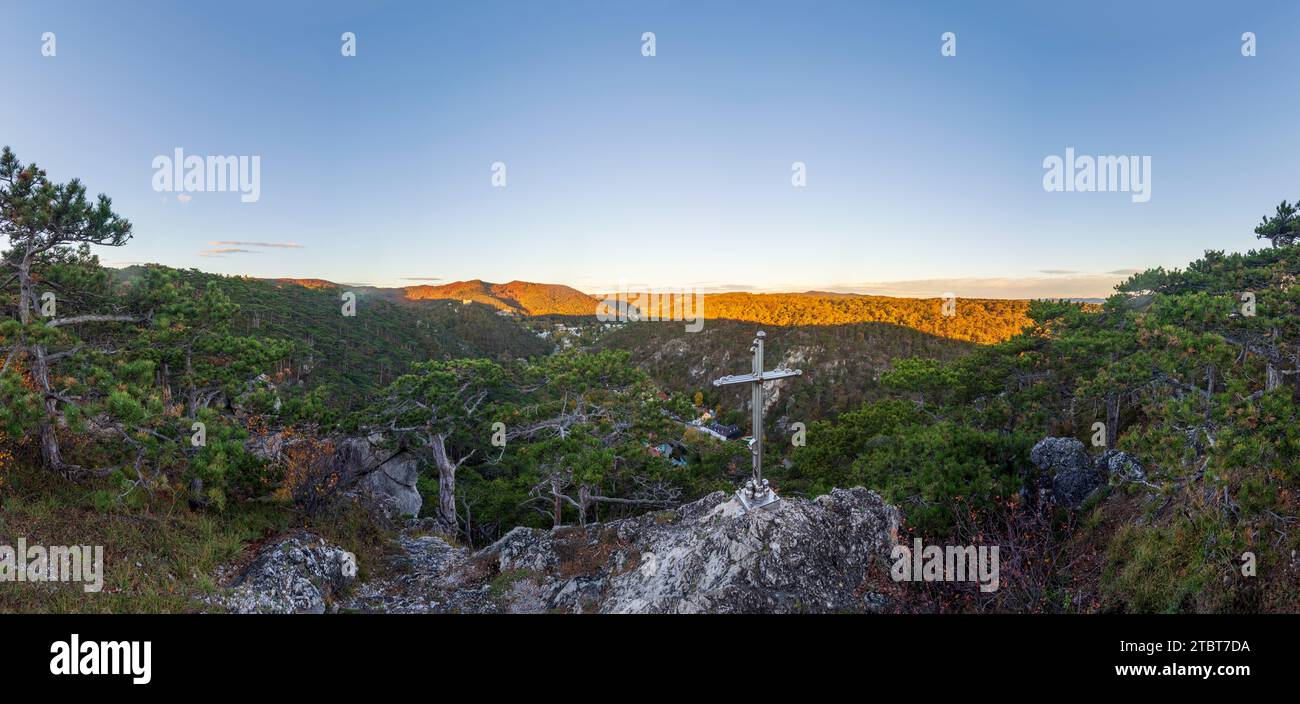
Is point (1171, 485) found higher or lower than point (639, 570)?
higher

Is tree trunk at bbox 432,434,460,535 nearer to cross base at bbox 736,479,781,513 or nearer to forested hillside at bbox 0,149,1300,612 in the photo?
forested hillside at bbox 0,149,1300,612

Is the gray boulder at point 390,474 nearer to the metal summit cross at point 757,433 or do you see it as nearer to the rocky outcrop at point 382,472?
the rocky outcrop at point 382,472

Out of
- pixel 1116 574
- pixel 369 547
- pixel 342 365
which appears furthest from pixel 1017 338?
pixel 342 365

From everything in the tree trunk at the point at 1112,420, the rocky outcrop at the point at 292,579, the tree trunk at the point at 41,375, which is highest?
the tree trunk at the point at 41,375

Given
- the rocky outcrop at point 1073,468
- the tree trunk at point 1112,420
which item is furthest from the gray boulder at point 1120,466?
the tree trunk at point 1112,420

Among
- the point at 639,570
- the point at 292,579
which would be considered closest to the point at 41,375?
the point at 292,579

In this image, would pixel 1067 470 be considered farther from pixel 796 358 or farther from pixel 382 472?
pixel 796 358
